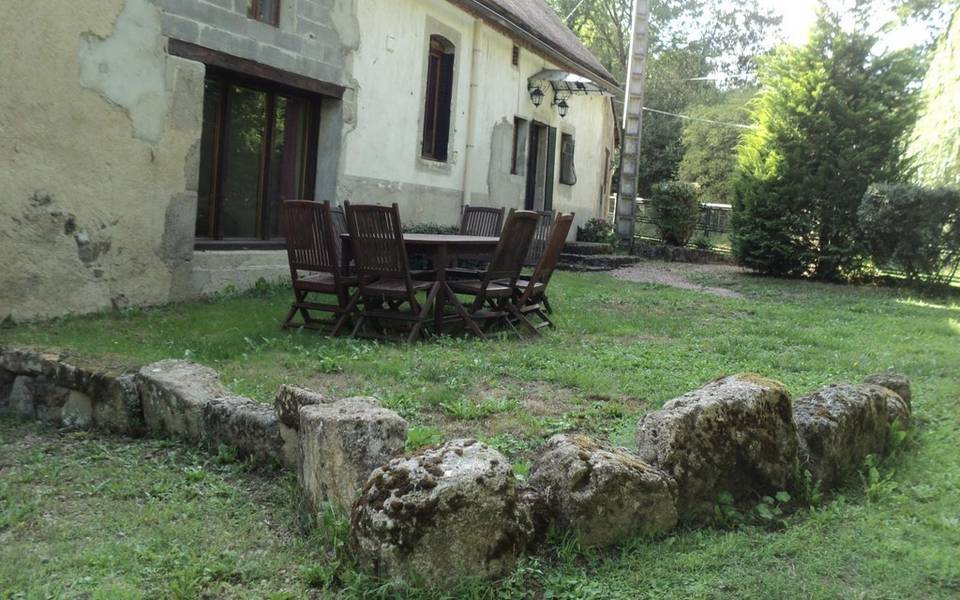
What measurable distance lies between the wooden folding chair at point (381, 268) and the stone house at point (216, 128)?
7.43 feet

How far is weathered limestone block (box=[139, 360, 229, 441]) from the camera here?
12.6 feet

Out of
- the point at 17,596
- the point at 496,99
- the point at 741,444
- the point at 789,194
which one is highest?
the point at 496,99

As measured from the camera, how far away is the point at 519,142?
15383 mm

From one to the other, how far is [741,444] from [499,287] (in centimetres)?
403

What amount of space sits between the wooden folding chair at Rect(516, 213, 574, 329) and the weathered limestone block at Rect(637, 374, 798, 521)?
3.82 m

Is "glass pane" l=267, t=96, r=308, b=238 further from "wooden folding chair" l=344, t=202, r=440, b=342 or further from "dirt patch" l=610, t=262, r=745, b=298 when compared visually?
"dirt patch" l=610, t=262, r=745, b=298

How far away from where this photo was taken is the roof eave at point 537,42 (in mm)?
12133

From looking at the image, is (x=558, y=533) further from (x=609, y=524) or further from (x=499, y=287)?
(x=499, y=287)

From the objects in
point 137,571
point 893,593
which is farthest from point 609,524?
point 137,571

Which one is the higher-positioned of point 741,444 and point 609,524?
point 741,444

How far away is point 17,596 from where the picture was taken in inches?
94.4

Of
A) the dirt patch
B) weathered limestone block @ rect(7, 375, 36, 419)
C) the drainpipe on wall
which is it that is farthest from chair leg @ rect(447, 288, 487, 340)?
the drainpipe on wall

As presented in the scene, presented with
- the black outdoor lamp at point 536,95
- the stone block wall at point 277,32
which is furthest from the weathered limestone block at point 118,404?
A: the black outdoor lamp at point 536,95

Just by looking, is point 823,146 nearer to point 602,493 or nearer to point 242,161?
point 242,161
